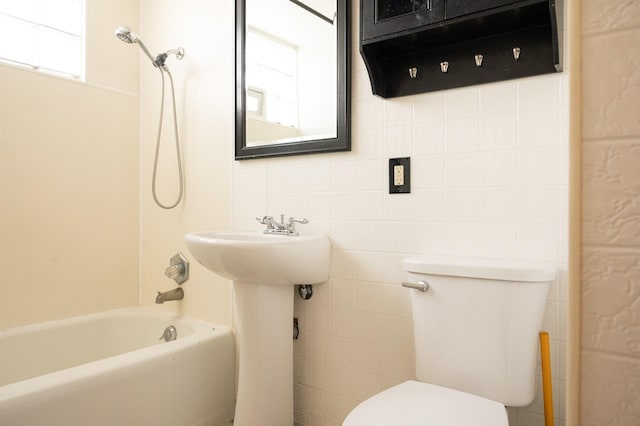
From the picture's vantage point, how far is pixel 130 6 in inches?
90.0

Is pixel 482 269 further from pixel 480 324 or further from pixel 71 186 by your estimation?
pixel 71 186

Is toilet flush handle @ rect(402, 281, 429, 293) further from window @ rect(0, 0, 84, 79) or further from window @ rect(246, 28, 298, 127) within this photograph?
window @ rect(0, 0, 84, 79)

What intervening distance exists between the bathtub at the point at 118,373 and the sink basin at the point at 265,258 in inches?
18.2

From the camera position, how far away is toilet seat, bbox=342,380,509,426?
0.97 metres

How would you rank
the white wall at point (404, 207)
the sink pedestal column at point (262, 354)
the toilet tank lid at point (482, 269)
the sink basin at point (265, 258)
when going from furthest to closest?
the sink pedestal column at point (262, 354)
the sink basin at point (265, 258)
the white wall at point (404, 207)
the toilet tank lid at point (482, 269)

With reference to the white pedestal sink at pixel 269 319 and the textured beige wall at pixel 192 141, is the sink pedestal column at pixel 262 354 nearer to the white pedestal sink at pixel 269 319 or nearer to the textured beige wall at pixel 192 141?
the white pedestal sink at pixel 269 319

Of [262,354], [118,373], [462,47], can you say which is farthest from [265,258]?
[462,47]

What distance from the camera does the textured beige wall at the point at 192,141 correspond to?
1984mm

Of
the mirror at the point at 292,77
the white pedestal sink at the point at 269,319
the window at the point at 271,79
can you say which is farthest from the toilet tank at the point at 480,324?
the window at the point at 271,79

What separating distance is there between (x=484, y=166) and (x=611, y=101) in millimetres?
929

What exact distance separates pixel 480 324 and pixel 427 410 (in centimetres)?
29

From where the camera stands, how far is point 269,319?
1560 millimetres

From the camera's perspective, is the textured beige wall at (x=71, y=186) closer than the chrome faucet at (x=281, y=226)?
No

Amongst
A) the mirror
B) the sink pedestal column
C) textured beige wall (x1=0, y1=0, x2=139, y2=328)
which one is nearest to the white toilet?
the sink pedestal column
